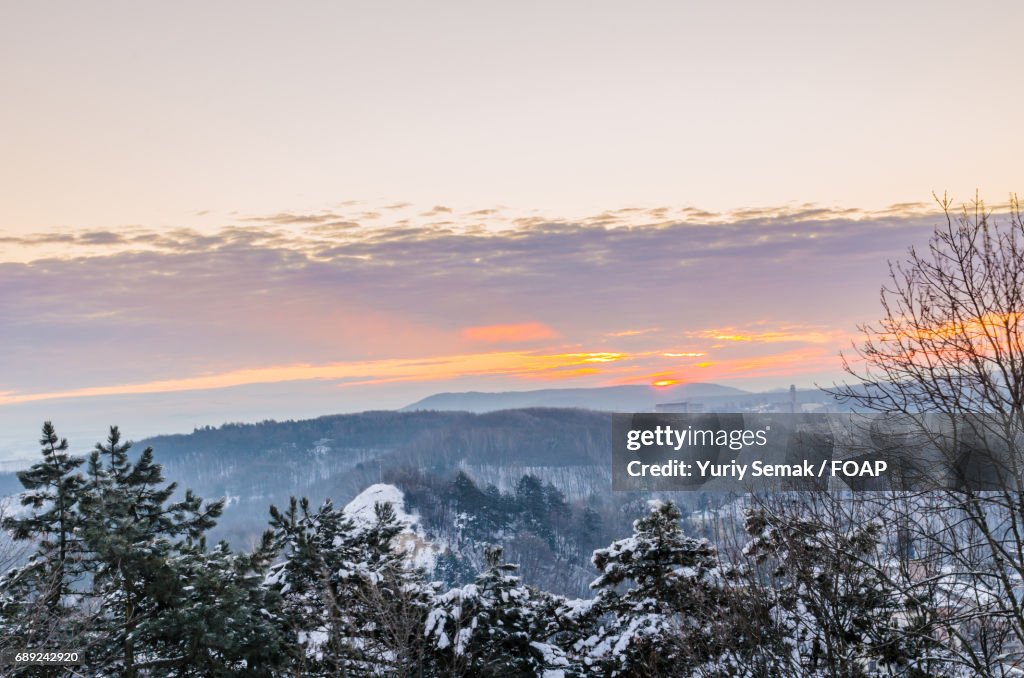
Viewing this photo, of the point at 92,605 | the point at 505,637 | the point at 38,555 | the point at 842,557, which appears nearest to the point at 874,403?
the point at 842,557

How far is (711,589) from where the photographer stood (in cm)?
1917

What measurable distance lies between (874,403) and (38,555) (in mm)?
17823

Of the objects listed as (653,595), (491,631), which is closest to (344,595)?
(491,631)

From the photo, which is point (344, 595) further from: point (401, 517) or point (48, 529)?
point (401, 517)

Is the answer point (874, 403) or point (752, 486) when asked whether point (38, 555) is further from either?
point (874, 403)

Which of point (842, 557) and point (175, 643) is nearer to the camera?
point (842, 557)

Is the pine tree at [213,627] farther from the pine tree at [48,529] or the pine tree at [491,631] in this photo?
the pine tree at [491,631]

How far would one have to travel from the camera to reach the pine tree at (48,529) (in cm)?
1742

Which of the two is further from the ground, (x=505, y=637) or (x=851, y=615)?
(x=851, y=615)

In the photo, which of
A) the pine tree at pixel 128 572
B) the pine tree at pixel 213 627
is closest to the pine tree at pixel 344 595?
the pine tree at pixel 213 627

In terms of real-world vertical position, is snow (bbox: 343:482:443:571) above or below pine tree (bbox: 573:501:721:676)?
below

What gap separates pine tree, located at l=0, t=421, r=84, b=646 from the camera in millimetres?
17422

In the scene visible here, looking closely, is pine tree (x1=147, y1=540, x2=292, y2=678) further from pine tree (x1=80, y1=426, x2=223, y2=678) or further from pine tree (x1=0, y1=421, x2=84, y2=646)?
pine tree (x1=0, y1=421, x2=84, y2=646)

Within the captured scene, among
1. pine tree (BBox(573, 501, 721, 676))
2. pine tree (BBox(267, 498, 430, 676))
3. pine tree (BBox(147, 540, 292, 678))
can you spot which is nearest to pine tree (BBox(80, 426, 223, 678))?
pine tree (BBox(147, 540, 292, 678))
